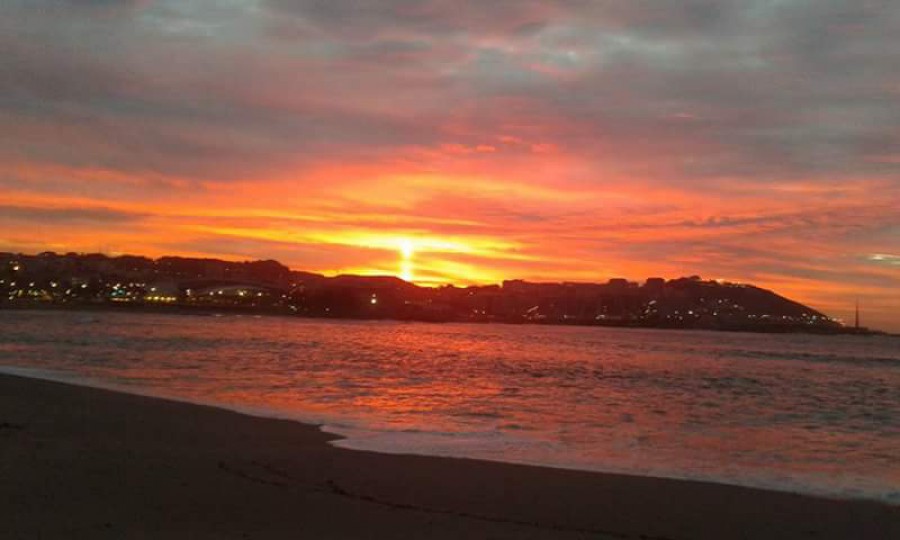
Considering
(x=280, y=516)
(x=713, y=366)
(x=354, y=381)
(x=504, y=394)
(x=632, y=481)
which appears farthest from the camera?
(x=713, y=366)

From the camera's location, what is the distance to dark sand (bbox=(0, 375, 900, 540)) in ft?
23.6

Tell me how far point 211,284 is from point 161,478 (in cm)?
15584

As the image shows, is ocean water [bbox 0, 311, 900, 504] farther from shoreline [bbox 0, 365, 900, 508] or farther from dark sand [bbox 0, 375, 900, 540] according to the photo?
dark sand [bbox 0, 375, 900, 540]

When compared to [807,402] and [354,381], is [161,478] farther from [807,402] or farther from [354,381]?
[807,402]

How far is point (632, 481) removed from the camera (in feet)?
34.1

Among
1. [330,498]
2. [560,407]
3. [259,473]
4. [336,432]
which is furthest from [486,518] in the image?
[560,407]

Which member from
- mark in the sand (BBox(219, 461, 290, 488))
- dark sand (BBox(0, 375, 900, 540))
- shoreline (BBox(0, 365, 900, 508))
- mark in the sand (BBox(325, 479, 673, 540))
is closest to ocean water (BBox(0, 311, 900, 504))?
shoreline (BBox(0, 365, 900, 508))

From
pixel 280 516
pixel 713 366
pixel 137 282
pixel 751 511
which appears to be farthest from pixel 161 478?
pixel 137 282

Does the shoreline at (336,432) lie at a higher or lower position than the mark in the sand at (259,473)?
lower

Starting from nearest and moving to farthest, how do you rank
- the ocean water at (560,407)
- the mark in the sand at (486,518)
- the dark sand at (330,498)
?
1. the dark sand at (330,498)
2. the mark in the sand at (486,518)
3. the ocean water at (560,407)

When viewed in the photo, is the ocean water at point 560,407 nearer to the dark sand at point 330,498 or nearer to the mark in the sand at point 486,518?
the dark sand at point 330,498

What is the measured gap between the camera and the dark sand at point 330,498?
23.6 feet

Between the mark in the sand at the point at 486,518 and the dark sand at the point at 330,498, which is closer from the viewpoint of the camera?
the dark sand at the point at 330,498

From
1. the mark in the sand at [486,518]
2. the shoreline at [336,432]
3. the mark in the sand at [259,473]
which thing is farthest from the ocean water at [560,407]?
the mark in the sand at [486,518]
